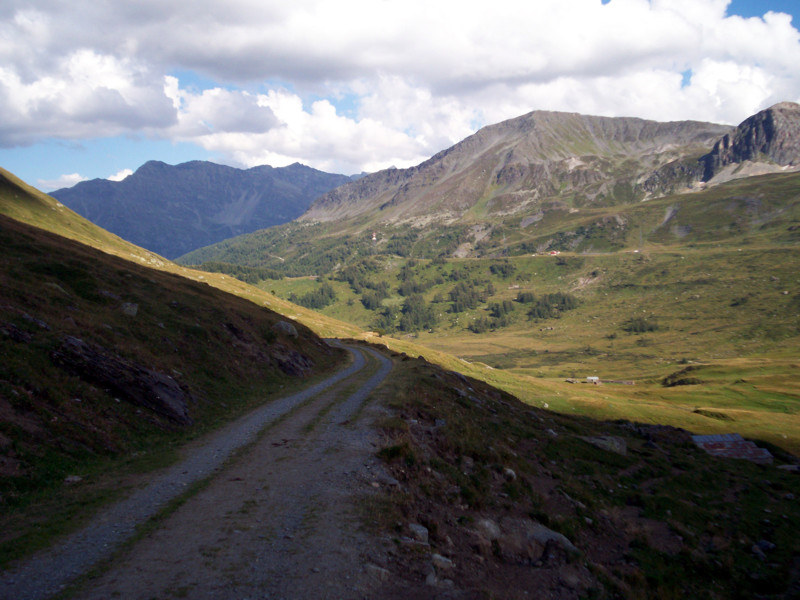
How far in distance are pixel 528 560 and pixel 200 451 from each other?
1551 centimetres

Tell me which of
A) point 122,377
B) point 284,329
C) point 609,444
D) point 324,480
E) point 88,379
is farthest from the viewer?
point 284,329

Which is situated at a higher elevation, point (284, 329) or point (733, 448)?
point (284, 329)

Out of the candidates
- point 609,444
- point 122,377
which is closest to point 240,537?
point 122,377

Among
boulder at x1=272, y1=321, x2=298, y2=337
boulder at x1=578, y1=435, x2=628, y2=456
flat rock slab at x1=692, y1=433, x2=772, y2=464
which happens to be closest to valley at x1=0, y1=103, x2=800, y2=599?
boulder at x1=578, y1=435, x2=628, y2=456

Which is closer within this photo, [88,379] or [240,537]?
[240,537]

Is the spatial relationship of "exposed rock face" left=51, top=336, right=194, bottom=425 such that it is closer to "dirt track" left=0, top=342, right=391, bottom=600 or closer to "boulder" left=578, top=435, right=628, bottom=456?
"dirt track" left=0, top=342, right=391, bottom=600

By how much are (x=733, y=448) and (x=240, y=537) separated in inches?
2335

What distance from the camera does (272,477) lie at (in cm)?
1653

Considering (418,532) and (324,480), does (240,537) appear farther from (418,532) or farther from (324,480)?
(418,532)

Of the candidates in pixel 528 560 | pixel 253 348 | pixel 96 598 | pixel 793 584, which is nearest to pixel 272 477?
pixel 96 598

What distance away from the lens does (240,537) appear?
11.9 metres

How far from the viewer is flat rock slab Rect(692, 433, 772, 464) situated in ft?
157

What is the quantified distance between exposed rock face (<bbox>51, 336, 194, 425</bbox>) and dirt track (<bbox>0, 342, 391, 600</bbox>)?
20.4 feet

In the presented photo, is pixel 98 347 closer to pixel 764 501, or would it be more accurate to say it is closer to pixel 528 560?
pixel 528 560
